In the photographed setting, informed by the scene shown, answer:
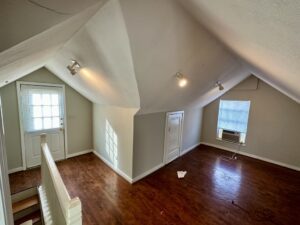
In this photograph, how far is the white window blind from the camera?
3.25m

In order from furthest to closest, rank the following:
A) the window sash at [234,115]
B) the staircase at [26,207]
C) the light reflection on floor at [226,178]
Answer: the window sash at [234,115]
the light reflection on floor at [226,178]
the staircase at [26,207]

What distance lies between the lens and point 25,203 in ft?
8.30

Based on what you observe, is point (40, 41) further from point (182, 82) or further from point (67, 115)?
point (67, 115)

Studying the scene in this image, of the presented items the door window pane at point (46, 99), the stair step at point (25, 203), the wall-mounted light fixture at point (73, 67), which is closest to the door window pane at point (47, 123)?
the door window pane at point (46, 99)

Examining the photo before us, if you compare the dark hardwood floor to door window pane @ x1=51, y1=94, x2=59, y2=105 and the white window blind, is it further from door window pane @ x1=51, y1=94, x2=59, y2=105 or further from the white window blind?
door window pane @ x1=51, y1=94, x2=59, y2=105

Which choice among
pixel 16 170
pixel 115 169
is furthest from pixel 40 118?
pixel 115 169

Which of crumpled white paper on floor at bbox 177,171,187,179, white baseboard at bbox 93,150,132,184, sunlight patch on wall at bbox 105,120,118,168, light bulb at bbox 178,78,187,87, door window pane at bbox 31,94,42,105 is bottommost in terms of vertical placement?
crumpled white paper on floor at bbox 177,171,187,179

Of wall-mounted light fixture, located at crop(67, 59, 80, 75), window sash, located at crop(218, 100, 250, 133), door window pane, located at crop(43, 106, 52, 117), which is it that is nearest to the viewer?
wall-mounted light fixture, located at crop(67, 59, 80, 75)

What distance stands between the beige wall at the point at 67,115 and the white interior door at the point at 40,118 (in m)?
0.13

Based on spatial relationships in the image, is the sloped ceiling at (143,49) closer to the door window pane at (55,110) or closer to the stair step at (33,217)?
the door window pane at (55,110)

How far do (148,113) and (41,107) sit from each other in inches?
102

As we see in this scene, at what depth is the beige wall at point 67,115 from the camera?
3053 mm

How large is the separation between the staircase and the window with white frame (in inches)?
204

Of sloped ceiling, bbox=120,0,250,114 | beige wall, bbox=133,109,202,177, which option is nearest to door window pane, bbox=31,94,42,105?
beige wall, bbox=133,109,202,177
